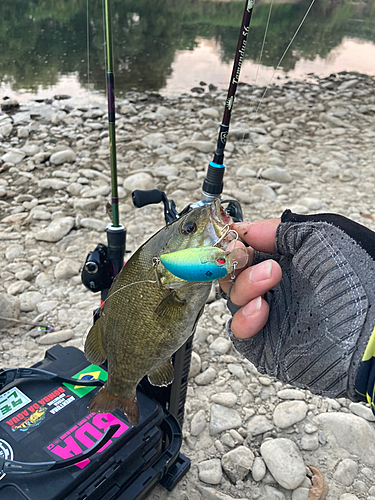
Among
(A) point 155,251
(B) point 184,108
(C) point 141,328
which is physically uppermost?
(A) point 155,251

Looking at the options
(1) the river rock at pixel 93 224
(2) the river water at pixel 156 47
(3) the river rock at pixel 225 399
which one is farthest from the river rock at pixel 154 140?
(3) the river rock at pixel 225 399

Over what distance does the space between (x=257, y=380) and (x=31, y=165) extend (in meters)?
3.93

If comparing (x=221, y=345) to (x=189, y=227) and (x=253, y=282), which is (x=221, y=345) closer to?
(x=253, y=282)

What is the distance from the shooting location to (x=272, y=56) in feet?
41.3

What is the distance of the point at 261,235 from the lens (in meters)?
1.80

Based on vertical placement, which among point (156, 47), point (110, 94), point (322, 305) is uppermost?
point (110, 94)

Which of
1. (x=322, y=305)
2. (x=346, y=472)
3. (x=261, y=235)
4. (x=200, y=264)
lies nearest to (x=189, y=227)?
(x=200, y=264)

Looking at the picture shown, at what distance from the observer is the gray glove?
4.80 feet

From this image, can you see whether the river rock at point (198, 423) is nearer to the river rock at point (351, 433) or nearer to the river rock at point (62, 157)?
the river rock at point (351, 433)

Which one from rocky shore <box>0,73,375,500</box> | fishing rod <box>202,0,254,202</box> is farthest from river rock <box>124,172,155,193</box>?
fishing rod <box>202,0,254,202</box>

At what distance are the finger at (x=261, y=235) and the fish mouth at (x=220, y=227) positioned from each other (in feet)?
0.98

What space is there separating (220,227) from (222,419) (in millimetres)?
1702

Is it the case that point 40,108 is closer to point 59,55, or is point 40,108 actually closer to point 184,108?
point 184,108

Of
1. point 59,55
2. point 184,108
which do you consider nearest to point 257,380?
point 184,108
